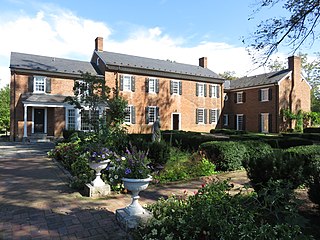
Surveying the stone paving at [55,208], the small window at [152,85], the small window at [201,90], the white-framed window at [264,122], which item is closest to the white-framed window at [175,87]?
the small window at [152,85]

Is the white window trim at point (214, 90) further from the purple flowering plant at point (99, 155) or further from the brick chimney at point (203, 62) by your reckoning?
the purple flowering plant at point (99, 155)

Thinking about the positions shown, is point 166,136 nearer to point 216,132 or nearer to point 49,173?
point 49,173

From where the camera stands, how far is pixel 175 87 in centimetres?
2500

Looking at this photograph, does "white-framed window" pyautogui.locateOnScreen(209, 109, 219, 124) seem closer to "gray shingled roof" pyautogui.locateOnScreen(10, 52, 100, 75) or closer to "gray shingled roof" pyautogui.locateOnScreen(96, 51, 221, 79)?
"gray shingled roof" pyautogui.locateOnScreen(96, 51, 221, 79)

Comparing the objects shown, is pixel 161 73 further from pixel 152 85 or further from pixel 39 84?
pixel 39 84

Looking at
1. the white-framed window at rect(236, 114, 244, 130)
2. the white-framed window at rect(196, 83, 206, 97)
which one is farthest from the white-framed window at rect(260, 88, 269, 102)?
the white-framed window at rect(196, 83, 206, 97)

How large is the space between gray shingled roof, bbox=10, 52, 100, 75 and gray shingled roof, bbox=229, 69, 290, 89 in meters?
17.7

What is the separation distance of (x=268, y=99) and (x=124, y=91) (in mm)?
15619

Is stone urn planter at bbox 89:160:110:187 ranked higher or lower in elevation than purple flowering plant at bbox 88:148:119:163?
lower

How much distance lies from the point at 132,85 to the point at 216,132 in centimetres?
1035

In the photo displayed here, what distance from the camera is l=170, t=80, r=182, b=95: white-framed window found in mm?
24788

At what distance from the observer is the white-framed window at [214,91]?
1078 inches

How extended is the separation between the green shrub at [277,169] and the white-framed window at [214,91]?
2333 cm

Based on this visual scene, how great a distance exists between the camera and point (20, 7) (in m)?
8.88
